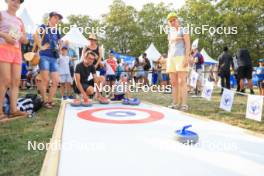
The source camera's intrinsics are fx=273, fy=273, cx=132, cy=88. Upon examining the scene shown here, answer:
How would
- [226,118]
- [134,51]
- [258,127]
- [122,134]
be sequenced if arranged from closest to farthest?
[122,134], [258,127], [226,118], [134,51]

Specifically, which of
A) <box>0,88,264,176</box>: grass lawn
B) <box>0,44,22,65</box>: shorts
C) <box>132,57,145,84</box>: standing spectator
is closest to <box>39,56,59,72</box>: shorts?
<box>0,88,264,176</box>: grass lawn

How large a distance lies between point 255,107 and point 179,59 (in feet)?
5.76

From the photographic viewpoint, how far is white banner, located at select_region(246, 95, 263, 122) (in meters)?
4.07

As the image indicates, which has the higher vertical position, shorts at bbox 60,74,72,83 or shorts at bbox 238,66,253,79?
shorts at bbox 238,66,253,79

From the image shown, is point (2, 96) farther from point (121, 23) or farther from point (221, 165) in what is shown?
point (121, 23)

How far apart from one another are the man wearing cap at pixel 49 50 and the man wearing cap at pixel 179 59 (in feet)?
7.49

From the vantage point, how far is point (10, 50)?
4.12 metres

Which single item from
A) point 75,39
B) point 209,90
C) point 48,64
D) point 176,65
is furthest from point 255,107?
point 75,39

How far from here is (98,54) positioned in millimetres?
6355

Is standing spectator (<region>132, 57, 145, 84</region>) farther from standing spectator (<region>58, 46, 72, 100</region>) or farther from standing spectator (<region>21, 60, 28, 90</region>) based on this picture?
standing spectator (<region>58, 46, 72, 100</region>)

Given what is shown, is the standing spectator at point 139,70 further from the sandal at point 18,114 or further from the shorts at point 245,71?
the sandal at point 18,114

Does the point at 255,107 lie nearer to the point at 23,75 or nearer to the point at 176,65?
the point at 176,65

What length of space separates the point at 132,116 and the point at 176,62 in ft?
5.74

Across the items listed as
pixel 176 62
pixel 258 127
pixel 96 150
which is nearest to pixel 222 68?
pixel 176 62
